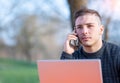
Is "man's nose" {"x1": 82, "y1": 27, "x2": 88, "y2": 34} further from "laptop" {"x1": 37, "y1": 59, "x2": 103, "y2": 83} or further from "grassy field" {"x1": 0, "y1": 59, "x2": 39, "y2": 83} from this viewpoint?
"grassy field" {"x1": 0, "y1": 59, "x2": 39, "y2": 83}

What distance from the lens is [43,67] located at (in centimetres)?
197

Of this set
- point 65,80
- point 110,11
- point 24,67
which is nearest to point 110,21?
point 110,11

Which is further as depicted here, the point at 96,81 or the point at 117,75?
the point at 117,75

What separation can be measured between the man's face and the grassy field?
18.4 ft

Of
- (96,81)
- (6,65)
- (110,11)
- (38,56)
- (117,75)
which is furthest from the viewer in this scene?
(38,56)

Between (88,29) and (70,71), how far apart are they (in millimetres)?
367

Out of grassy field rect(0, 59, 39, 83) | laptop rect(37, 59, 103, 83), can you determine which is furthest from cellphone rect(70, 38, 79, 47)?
grassy field rect(0, 59, 39, 83)

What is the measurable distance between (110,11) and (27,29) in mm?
9145

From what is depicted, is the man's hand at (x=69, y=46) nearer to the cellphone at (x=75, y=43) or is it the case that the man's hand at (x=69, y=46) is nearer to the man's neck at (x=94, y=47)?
the cellphone at (x=75, y=43)

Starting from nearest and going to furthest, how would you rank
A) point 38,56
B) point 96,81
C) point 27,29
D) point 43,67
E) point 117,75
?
point 96,81 < point 43,67 < point 117,75 < point 27,29 < point 38,56

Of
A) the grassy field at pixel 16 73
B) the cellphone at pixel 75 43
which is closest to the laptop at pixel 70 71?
the cellphone at pixel 75 43

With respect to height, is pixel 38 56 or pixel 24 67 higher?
pixel 24 67

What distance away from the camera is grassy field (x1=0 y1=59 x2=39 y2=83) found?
26.1ft

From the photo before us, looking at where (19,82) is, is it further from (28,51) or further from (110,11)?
(28,51)
